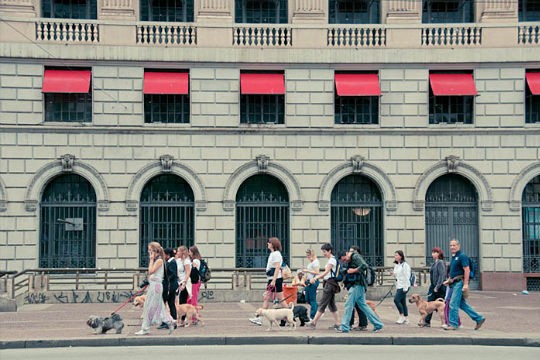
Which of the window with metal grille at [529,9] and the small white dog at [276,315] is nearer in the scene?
the small white dog at [276,315]

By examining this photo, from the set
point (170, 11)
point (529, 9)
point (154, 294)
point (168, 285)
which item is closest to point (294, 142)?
point (170, 11)

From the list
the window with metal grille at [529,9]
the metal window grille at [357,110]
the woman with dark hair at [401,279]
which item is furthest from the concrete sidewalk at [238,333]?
the window with metal grille at [529,9]

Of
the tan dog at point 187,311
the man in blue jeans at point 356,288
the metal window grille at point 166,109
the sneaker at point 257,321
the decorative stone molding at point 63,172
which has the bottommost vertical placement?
the sneaker at point 257,321

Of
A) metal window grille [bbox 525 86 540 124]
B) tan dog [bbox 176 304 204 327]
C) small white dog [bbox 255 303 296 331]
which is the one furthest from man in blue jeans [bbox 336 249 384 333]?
metal window grille [bbox 525 86 540 124]

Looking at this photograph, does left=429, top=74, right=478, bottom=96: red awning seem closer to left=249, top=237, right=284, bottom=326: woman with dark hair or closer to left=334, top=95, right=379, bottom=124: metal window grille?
left=334, top=95, right=379, bottom=124: metal window grille

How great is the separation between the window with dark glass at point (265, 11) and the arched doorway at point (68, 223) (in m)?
8.31

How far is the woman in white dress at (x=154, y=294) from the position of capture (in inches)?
776

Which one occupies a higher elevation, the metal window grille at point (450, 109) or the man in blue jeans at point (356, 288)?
the metal window grille at point (450, 109)

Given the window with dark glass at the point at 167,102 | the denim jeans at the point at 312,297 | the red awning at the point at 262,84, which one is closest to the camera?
the denim jeans at the point at 312,297

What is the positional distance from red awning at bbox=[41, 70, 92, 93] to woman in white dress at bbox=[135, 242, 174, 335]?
44.9 feet

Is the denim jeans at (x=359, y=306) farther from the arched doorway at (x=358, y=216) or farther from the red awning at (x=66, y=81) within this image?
the red awning at (x=66, y=81)

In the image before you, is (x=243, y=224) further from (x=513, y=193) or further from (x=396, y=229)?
(x=513, y=193)

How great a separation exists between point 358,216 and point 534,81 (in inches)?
300

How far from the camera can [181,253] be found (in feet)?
72.7
